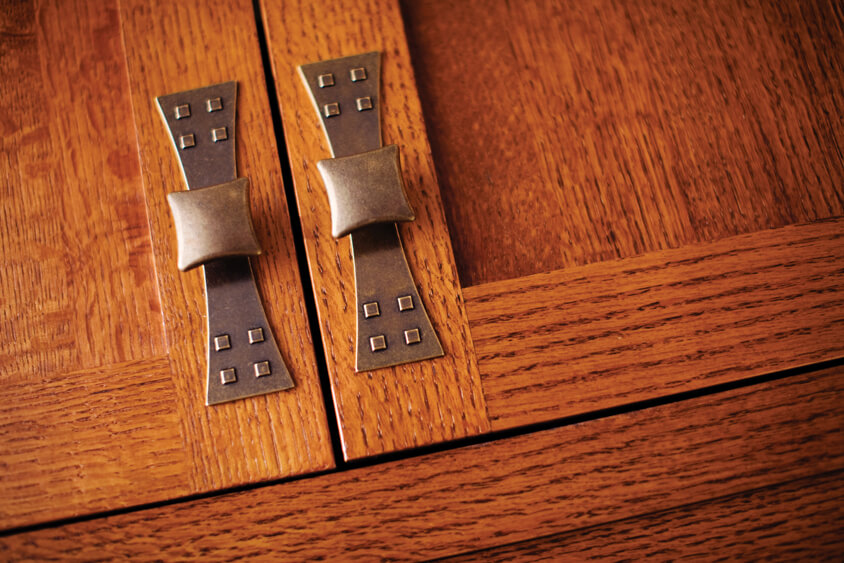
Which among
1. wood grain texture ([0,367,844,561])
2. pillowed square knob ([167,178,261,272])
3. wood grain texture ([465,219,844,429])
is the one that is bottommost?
wood grain texture ([0,367,844,561])

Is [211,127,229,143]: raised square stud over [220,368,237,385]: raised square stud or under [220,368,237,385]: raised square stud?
over

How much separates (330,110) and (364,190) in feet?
0.26

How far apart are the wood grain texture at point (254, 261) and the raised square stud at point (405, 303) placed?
67mm

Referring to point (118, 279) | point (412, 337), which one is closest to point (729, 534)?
point (412, 337)

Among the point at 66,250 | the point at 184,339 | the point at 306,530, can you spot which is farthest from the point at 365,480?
the point at 66,250

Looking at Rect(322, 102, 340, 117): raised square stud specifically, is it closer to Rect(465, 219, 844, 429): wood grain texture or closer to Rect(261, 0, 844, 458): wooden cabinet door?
Rect(261, 0, 844, 458): wooden cabinet door

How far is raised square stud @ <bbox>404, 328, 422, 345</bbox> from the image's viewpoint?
34 cm

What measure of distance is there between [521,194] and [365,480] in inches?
9.4

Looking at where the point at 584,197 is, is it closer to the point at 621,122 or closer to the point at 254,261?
the point at 621,122

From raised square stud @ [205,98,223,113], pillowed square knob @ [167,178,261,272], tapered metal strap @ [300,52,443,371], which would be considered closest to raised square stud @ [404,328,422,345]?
tapered metal strap @ [300,52,443,371]

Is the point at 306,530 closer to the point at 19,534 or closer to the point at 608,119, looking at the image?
the point at 19,534

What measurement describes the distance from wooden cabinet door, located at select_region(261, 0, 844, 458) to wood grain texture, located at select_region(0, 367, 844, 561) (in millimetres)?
21

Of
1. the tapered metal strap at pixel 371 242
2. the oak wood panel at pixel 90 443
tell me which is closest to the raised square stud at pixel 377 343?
the tapered metal strap at pixel 371 242

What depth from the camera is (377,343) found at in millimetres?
336
